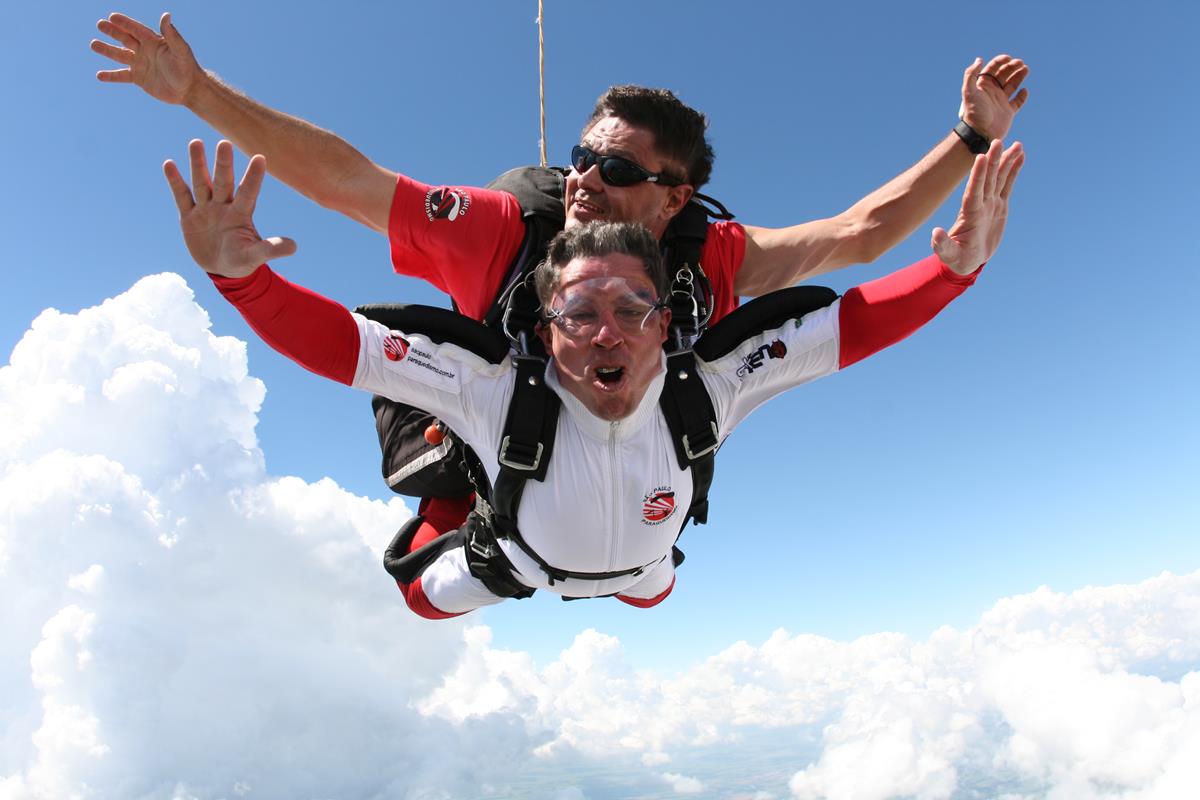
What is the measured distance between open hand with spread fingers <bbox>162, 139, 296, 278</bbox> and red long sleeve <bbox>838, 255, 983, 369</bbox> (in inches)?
85.5

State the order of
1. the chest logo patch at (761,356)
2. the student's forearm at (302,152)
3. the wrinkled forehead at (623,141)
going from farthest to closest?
the wrinkled forehead at (623,141) < the student's forearm at (302,152) < the chest logo patch at (761,356)

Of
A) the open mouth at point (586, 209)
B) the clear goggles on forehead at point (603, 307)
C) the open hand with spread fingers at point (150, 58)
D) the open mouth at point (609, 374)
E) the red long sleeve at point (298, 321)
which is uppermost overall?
the open hand with spread fingers at point (150, 58)

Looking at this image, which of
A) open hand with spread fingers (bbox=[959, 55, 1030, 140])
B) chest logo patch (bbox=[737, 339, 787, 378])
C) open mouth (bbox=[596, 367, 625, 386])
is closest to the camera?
open mouth (bbox=[596, 367, 625, 386])

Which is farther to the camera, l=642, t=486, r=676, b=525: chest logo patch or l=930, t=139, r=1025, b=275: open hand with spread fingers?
l=642, t=486, r=676, b=525: chest logo patch

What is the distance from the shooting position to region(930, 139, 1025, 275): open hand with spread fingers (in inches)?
117

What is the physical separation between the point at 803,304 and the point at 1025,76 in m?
1.85

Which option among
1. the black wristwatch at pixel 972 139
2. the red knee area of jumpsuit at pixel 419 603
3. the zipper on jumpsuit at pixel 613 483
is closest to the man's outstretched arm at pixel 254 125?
the zipper on jumpsuit at pixel 613 483

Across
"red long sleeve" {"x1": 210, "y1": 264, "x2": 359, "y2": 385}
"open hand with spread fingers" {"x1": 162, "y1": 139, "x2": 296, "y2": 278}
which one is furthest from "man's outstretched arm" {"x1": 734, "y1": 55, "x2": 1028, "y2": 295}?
"open hand with spread fingers" {"x1": 162, "y1": 139, "x2": 296, "y2": 278}

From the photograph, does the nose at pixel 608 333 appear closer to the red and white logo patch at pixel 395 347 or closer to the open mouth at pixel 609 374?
the open mouth at pixel 609 374

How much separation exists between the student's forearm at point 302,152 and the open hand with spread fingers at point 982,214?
2.42 meters

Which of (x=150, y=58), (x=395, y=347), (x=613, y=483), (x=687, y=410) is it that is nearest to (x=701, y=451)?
(x=687, y=410)

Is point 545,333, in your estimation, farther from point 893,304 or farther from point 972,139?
point 972,139

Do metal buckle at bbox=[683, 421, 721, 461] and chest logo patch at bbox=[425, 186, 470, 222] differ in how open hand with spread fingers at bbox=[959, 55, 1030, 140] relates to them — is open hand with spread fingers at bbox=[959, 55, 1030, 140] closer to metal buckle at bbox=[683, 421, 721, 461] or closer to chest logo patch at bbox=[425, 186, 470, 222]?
metal buckle at bbox=[683, 421, 721, 461]

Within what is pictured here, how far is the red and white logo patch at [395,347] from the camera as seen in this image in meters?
2.91
